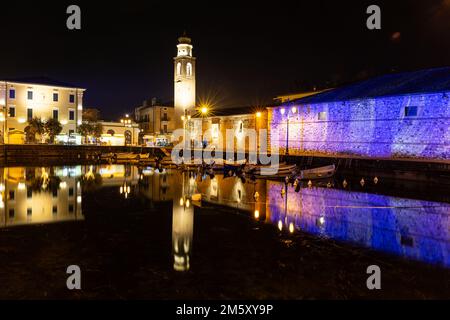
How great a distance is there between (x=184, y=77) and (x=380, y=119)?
1534 inches

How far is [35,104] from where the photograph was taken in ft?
193

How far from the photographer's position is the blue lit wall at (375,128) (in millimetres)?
28609

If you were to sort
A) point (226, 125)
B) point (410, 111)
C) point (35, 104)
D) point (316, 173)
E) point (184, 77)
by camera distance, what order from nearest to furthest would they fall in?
point (316, 173)
point (410, 111)
point (226, 125)
point (35, 104)
point (184, 77)

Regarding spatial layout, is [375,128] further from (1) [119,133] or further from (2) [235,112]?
(1) [119,133]

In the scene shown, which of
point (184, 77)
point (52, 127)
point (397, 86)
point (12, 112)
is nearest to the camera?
point (397, 86)

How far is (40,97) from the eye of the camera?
59.2 metres

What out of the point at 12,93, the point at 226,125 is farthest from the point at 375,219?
the point at 12,93

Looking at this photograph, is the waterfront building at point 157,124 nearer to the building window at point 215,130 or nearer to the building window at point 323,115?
the building window at point 215,130

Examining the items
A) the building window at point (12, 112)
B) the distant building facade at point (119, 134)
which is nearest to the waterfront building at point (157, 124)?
the distant building facade at point (119, 134)

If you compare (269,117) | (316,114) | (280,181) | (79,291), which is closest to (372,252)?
(79,291)

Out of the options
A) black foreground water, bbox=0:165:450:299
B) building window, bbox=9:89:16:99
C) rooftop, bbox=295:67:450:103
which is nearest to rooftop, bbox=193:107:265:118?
rooftop, bbox=295:67:450:103

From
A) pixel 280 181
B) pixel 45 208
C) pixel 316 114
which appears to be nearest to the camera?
pixel 45 208

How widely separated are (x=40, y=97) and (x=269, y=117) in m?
36.9
